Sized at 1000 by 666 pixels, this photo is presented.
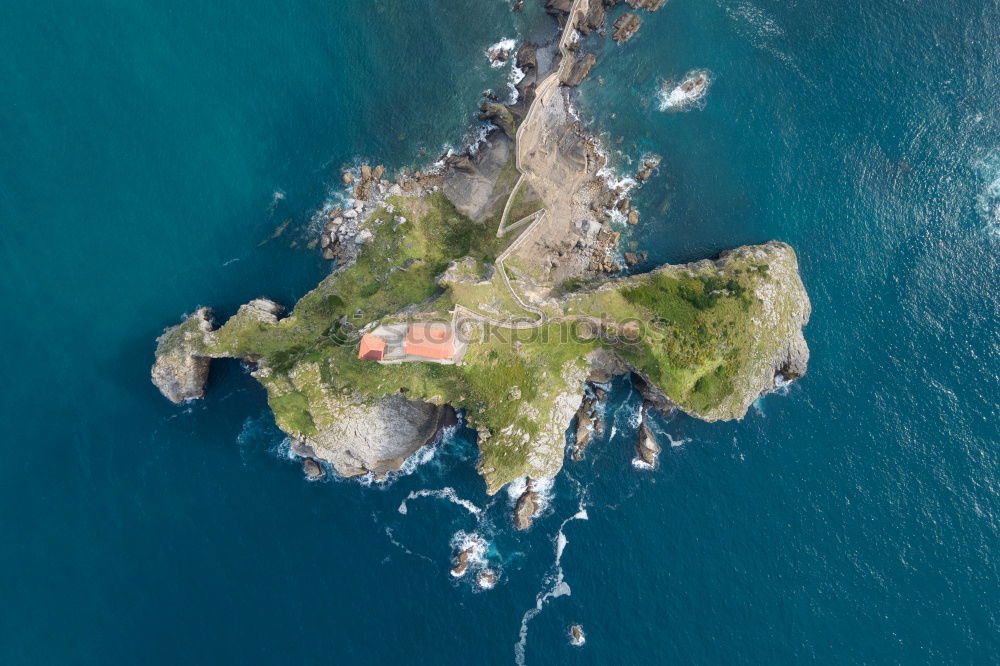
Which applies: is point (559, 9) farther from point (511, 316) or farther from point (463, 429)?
point (463, 429)

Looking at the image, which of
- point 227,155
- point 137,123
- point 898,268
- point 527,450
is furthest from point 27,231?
point 898,268

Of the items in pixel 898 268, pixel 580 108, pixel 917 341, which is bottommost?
pixel 917 341

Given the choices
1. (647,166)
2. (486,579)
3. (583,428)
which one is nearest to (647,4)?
(647,166)

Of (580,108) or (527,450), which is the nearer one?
(527,450)

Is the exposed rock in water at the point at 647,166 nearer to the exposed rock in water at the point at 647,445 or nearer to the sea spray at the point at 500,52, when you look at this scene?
the sea spray at the point at 500,52

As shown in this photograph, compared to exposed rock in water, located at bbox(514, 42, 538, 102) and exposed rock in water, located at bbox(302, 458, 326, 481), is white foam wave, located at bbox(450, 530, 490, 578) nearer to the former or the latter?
exposed rock in water, located at bbox(302, 458, 326, 481)

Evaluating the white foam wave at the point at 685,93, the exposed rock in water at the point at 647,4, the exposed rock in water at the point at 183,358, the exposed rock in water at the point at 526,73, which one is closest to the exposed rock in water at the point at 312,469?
the exposed rock in water at the point at 183,358

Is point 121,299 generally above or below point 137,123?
below

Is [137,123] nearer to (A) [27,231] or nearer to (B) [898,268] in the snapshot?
(A) [27,231]
